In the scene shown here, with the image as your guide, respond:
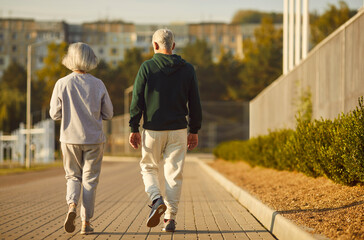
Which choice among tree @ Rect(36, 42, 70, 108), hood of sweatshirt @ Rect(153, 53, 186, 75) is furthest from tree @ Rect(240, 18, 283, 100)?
hood of sweatshirt @ Rect(153, 53, 186, 75)

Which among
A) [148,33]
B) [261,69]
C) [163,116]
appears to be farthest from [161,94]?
[148,33]

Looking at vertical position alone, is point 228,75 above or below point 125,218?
above

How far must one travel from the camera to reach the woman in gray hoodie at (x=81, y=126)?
6426mm

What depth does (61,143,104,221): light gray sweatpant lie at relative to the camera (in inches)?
252

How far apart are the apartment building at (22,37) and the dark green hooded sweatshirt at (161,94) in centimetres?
11431

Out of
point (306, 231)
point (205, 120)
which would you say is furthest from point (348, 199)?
point (205, 120)

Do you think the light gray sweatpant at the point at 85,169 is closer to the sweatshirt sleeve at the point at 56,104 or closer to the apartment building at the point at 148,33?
the sweatshirt sleeve at the point at 56,104

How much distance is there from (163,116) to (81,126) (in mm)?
872

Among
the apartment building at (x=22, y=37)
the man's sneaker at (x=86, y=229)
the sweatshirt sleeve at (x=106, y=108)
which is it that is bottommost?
the man's sneaker at (x=86, y=229)

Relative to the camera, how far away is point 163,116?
6512mm

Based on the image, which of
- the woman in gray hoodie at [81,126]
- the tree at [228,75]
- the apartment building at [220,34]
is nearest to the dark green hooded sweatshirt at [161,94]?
the woman in gray hoodie at [81,126]

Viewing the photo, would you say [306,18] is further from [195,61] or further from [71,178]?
[195,61]

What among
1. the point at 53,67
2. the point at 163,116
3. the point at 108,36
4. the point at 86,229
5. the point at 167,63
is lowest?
the point at 86,229

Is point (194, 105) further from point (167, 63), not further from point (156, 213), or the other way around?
point (156, 213)
